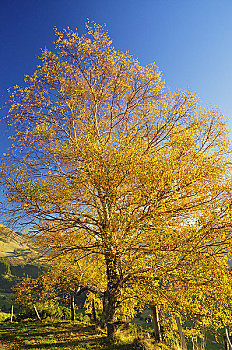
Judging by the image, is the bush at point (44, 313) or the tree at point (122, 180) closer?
the tree at point (122, 180)

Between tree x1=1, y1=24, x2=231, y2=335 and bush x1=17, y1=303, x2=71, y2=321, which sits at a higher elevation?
tree x1=1, y1=24, x2=231, y2=335

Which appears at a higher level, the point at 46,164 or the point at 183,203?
the point at 46,164

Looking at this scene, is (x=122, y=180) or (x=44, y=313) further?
(x=44, y=313)

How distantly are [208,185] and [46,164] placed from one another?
6076mm

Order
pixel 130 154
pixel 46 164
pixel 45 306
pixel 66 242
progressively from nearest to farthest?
pixel 130 154
pixel 66 242
pixel 46 164
pixel 45 306

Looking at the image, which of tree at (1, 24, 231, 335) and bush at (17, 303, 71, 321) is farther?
bush at (17, 303, 71, 321)

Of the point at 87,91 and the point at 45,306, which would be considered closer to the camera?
the point at 87,91

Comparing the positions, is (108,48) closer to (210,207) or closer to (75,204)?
(75,204)

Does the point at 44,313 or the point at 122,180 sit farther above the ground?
the point at 122,180

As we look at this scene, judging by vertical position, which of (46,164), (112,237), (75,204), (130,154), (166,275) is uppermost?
(46,164)

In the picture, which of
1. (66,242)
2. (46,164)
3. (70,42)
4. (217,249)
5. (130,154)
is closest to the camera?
(217,249)

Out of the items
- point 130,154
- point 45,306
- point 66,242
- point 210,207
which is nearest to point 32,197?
point 66,242

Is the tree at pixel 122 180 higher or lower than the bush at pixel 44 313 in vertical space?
higher

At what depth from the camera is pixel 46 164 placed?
25.7 ft
